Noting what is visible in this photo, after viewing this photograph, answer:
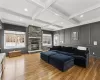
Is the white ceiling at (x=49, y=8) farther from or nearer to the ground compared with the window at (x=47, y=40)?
farther from the ground

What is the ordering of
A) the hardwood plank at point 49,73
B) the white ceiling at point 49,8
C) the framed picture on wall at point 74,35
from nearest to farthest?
the hardwood plank at point 49,73, the white ceiling at point 49,8, the framed picture on wall at point 74,35

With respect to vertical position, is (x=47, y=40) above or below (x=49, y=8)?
below

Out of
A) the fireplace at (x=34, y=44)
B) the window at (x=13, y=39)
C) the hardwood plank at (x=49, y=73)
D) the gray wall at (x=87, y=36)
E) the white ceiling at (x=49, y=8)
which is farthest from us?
the fireplace at (x=34, y=44)

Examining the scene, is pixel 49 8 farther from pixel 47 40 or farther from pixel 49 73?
pixel 47 40

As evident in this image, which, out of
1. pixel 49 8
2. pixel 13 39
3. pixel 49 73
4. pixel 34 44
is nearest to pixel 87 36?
pixel 49 8

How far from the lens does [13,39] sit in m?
5.87

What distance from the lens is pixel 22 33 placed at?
6.36 m

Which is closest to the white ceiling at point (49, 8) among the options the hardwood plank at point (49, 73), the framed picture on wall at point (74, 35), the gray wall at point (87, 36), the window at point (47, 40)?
the gray wall at point (87, 36)

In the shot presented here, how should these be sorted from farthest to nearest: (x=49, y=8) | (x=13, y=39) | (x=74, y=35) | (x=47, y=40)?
(x=47, y=40)
(x=74, y=35)
(x=13, y=39)
(x=49, y=8)

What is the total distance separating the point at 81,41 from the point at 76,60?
2.73m

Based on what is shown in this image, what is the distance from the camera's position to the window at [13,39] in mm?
5549

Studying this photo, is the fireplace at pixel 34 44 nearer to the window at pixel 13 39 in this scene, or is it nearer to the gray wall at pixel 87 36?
the window at pixel 13 39

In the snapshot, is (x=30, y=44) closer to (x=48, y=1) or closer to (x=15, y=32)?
(x=15, y=32)

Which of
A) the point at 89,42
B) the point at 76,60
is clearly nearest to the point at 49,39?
the point at 89,42
